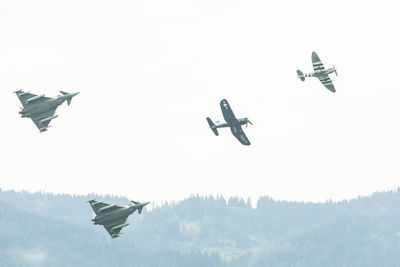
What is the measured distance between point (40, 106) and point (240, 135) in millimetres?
45925

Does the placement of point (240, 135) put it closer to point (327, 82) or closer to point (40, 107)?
point (327, 82)

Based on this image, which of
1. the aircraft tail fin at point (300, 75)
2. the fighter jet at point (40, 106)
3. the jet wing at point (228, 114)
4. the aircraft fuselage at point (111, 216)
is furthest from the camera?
the jet wing at point (228, 114)

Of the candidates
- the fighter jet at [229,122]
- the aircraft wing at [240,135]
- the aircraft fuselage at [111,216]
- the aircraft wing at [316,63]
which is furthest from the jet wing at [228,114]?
the aircraft fuselage at [111,216]

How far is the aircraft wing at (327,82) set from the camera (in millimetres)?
164500

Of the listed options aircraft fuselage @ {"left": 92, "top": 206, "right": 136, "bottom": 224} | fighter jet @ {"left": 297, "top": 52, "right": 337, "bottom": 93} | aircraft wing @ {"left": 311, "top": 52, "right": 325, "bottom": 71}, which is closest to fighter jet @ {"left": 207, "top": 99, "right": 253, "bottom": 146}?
fighter jet @ {"left": 297, "top": 52, "right": 337, "bottom": 93}

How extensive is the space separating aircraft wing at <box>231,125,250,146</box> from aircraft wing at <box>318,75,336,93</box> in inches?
714

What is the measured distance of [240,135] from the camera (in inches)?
6604

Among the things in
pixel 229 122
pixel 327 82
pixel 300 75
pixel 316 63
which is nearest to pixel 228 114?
pixel 229 122

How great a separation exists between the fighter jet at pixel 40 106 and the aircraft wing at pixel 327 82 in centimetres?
5170

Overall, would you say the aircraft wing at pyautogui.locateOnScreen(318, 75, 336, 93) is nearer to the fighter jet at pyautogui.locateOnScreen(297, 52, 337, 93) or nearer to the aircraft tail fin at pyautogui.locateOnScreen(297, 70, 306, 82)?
the fighter jet at pyautogui.locateOnScreen(297, 52, 337, 93)

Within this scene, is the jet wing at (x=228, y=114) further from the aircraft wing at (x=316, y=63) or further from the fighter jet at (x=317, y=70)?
the aircraft wing at (x=316, y=63)

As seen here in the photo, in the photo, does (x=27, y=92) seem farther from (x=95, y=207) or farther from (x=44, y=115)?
(x=95, y=207)

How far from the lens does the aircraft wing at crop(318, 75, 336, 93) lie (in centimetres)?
16450

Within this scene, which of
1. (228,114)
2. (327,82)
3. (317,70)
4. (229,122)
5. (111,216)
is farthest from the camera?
(327,82)
